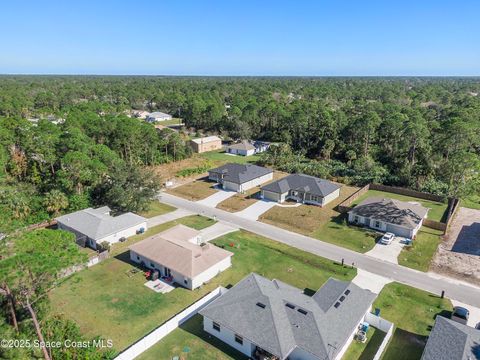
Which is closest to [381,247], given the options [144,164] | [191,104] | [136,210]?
[136,210]

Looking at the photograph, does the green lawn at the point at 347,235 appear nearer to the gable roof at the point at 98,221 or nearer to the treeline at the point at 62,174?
the gable roof at the point at 98,221

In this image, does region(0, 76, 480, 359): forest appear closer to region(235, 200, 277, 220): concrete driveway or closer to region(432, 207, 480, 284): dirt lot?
region(432, 207, 480, 284): dirt lot

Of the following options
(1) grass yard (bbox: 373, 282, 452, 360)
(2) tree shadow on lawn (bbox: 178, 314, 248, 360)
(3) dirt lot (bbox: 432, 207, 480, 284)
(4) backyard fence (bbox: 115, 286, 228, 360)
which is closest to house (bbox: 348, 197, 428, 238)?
(3) dirt lot (bbox: 432, 207, 480, 284)

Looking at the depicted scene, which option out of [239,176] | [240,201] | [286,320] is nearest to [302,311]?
[286,320]

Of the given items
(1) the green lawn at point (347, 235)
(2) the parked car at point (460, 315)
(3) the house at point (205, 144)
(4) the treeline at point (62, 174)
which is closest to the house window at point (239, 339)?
(2) the parked car at point (460, 315)

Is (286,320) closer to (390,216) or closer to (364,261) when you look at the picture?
(364,261)

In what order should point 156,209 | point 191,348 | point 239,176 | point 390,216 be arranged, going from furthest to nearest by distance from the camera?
point 239,176, point 156,209, point 390,216, point 191,348
